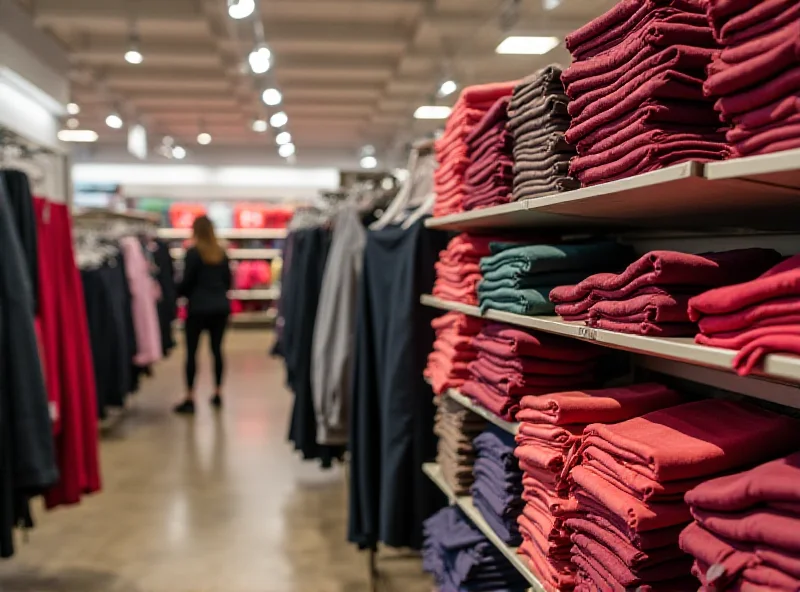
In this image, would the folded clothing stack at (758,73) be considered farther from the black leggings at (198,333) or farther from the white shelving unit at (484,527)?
the black leggings at (198,333)

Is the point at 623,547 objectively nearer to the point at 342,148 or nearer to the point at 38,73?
the point at 38,73

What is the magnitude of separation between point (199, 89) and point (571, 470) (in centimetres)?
963

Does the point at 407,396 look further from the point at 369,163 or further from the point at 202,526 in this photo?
the point at 369,163

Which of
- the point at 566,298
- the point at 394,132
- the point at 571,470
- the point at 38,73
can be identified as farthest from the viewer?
the point at 394,132

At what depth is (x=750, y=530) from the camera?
1.08 meters

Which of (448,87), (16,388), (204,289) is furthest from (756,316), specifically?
(448,87)

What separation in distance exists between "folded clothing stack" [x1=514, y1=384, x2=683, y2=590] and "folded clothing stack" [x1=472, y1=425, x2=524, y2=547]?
0.82 ft

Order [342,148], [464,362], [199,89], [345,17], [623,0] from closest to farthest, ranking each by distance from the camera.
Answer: [623,0]
[464,362]
[345,17]
[199,89]
[342,148]

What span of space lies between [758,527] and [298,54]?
814cm

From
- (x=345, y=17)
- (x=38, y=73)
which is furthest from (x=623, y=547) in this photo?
(x=345, y=17)

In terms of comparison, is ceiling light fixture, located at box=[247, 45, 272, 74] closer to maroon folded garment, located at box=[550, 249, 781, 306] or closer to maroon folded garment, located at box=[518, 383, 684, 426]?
maroon folded garment, located at box=[518, 383, 684, 426]

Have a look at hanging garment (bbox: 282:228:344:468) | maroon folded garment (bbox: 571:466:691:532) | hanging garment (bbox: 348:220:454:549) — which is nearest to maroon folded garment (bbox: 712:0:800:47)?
maroon folded garment (bbox: 571:466:691:532)

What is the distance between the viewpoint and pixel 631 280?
4.75 feet

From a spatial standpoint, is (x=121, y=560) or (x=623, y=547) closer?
(x=623, y=547)
